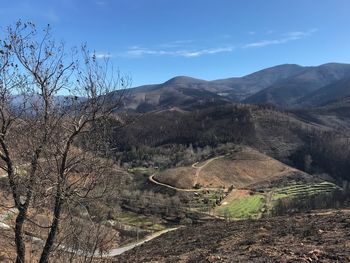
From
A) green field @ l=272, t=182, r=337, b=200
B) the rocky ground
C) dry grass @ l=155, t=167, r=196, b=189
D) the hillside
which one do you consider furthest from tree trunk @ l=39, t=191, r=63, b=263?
the hillside

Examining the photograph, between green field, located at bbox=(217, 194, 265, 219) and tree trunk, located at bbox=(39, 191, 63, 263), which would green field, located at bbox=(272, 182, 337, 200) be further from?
tree trunk, located at bbox=(39, 191, 63, 263)

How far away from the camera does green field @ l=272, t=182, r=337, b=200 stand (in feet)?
298

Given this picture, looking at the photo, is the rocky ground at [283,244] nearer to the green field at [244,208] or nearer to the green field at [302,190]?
the green field at [244,208]

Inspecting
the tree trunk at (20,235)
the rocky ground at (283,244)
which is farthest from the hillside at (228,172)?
the tree trunk at (20,235)

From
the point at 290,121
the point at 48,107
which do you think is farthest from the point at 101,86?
the point at 290,121

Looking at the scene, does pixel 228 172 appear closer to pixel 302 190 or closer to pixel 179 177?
pixel 179 177

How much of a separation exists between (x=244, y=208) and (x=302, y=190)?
20.4 metres

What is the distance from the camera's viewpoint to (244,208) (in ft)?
270

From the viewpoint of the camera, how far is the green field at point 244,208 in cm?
7611

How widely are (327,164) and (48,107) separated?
13313 centimetres

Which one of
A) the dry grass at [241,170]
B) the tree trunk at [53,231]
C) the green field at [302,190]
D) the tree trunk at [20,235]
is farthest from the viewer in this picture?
the dry grass at [241,170]

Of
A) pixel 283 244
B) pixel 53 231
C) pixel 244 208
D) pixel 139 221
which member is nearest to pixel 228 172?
pixel 244 208

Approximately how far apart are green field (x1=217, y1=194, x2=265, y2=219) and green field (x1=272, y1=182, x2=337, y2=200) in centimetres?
452

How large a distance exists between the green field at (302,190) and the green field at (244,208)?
452 centimetres
